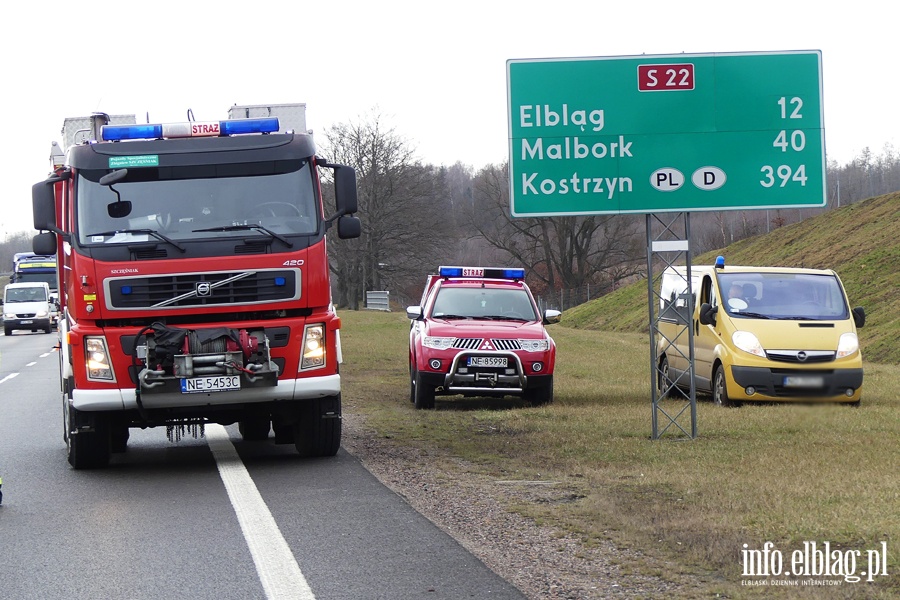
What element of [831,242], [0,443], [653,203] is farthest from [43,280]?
[653,203]

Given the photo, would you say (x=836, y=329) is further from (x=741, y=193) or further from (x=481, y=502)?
(x=481, y=502)

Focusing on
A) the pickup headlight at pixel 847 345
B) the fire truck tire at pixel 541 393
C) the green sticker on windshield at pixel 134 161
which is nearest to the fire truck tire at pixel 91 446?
the green sticker on windshield at pixel 134 161

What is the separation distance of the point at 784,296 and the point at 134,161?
966 centimetres

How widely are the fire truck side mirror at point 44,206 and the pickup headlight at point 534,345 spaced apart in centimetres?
733

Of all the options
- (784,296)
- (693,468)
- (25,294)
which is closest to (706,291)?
(784,296)

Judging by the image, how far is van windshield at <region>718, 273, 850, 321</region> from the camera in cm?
1617

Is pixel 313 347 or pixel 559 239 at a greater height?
pixel 559 239

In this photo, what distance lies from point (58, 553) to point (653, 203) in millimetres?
7345

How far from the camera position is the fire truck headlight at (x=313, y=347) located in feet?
34.5

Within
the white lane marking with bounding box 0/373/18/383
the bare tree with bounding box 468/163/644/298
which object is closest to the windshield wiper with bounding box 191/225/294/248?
the white lane marking with bounding box 0/373/18/383

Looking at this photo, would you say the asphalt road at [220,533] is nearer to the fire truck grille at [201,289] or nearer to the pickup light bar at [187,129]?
the fire truck grille at [201,289]

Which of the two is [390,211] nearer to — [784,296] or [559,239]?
[559,239]

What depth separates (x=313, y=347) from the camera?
34.7ft

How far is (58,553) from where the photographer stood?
725 centimetres
